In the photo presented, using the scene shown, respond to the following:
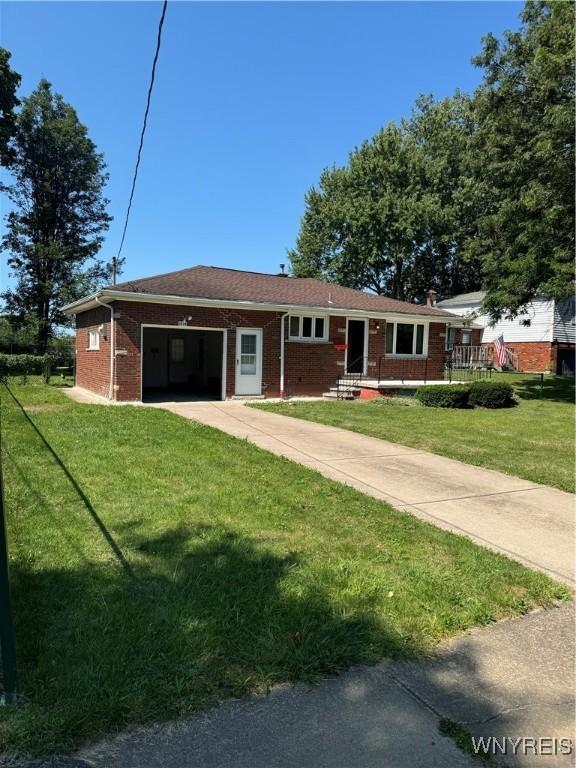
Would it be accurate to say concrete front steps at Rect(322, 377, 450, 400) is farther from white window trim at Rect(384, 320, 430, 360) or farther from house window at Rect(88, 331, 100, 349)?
house window at Rect(88, 331, 100, 349)

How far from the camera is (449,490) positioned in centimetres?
599

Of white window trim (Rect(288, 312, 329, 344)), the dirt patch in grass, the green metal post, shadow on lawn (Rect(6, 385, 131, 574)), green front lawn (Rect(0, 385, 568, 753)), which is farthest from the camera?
white window trim (Rect(288, 312, 329, 344))

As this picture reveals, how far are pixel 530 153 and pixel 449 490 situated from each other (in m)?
15.0

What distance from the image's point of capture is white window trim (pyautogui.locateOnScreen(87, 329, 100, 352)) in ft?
53.8

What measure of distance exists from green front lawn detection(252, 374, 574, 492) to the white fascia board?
3.09 m

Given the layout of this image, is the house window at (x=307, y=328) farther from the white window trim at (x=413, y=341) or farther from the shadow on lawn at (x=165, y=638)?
the shadow on lawn at (x=165, y=638)

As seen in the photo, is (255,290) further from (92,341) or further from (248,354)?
(92,341)

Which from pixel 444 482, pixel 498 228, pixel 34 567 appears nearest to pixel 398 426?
pixel 444 482

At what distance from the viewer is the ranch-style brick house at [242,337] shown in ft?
46.6

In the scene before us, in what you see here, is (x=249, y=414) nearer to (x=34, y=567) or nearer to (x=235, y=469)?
(x=235, y=469)

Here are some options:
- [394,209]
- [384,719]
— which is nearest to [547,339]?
Answer: [394,209]

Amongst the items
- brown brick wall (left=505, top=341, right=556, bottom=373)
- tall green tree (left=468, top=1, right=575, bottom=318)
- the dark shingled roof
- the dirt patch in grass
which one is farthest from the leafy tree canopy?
the dirt patch in grass

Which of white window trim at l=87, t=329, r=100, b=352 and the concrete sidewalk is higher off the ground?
white window trim at l=87, t=329, r=100, b=352

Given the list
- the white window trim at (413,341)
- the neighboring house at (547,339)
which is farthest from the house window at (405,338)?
the neighboring house at (547,339)
